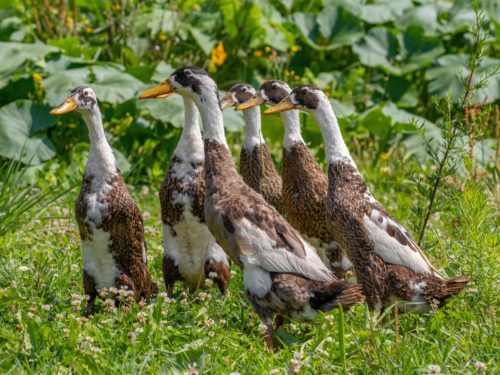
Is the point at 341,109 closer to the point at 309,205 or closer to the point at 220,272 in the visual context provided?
the point at 309,205

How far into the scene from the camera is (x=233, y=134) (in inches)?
356

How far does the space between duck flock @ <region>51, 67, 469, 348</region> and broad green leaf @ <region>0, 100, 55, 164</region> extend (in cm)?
216

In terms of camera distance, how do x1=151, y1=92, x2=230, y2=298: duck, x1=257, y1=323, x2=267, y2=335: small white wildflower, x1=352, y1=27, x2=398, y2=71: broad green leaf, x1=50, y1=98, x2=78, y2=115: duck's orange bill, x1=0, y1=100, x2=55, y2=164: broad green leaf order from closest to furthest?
1. x1=257, y1=323, x2=267, y2=335: small white wildflower
2. x1=50, y1=98, x2=78, y2=115: duck's orange bill
3. x1=151, y1=92, x2=230, y2=298: duck
4. x1=0, y1=100, x2=55, y2=164: broad green leaf
5. x1=352, y1=27, x2=398, y2=71: broad green leaf

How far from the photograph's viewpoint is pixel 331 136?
529 cm

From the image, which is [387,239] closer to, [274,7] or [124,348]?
[124,348]

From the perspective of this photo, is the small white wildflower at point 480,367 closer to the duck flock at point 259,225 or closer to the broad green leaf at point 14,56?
the duck flock at point 259,225

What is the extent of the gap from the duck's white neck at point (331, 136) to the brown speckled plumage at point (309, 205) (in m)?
0.44

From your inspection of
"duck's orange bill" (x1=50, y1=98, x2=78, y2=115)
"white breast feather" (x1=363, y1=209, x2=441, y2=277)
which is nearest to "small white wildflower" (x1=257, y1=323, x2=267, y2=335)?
"white breast feather" (x1=363, y1=209, x2=441, y2=277)

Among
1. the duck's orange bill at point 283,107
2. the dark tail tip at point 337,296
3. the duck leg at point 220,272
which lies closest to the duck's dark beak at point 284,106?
the duck's orange bill at point 283,107

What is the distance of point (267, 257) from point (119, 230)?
3.13ft

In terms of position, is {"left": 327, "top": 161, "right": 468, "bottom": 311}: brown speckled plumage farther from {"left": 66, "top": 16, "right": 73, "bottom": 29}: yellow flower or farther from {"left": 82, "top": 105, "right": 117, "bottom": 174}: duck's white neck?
{"left": 66, "top": 16, "right": 73, "bottom": 29}: yellow flower

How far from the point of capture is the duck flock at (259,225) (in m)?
4.77

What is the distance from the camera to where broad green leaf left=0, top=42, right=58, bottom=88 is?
Result: 305 inches

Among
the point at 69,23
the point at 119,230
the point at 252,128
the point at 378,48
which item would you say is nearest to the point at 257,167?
the point at 252,128
